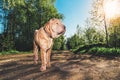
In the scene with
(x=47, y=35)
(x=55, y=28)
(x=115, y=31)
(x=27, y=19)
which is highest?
(x=27, y=19)

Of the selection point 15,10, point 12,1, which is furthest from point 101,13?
point 15,10

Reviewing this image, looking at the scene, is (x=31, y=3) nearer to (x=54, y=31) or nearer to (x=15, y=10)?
(x=15, y=10)

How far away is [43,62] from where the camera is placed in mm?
9000

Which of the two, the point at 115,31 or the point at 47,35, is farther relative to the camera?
the point at 115,31

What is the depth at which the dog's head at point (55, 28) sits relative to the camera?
8117mm

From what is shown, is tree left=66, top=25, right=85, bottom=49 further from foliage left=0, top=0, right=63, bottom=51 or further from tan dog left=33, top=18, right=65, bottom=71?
tan dog left=33, top=18, right=65, bottom=71

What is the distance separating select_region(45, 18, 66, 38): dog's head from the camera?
812cm

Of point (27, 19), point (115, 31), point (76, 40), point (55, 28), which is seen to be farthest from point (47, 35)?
point (76, 40)

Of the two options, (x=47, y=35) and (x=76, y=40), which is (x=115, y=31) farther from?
(x=76, y=40)

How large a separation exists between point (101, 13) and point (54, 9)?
29829 millimetres

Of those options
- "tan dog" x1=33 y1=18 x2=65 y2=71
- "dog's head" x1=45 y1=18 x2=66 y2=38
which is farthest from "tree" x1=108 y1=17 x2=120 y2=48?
"dog's head" x1=45 y1=18 x2=66 y2=38

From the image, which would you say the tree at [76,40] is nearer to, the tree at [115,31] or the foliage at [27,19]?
the foliage at [27,19]

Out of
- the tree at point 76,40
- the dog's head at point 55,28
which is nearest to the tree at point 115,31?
the dog's head at point 55,28

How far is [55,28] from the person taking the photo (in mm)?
8328
